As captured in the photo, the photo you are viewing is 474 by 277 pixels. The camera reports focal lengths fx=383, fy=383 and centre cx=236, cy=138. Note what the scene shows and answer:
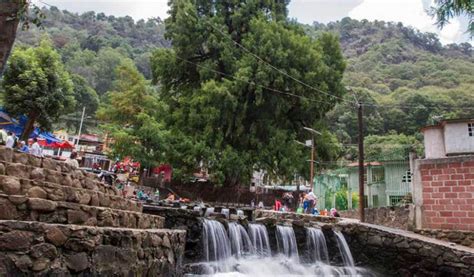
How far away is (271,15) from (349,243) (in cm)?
1922

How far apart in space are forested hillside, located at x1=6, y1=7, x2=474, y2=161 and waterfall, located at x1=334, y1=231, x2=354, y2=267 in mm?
12303

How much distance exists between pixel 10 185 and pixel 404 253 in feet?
42.6

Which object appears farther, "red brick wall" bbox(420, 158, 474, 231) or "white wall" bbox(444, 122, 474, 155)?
"white wall" bbox(444, 122, 474, 155)

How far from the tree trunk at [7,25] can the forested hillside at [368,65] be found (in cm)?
2363

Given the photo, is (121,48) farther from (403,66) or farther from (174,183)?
(174,183)

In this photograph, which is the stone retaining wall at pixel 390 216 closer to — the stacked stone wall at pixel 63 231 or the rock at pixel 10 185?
the stacked stone wall at pixel 63 231

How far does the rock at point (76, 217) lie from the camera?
20.6 ft

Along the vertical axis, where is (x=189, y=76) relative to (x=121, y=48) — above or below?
below

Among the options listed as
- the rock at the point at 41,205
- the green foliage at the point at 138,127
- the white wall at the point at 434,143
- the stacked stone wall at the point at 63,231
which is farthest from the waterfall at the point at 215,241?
the green foliage at the point at 138,127

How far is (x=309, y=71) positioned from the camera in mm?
25656

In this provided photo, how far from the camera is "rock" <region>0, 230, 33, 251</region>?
4633mm

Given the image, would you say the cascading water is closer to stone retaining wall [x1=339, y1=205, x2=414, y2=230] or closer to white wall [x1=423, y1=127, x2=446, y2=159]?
white wall [x1=423, y1=127, x2=446, y2=159]

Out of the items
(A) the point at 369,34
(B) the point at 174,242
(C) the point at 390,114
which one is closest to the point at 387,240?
(B) the point at 174,242

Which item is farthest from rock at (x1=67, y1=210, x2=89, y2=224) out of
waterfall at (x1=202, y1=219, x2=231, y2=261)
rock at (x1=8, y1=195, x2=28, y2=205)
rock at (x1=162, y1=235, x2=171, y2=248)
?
waterfall at (x1=202, y1=219, x2=231, y2=261)
